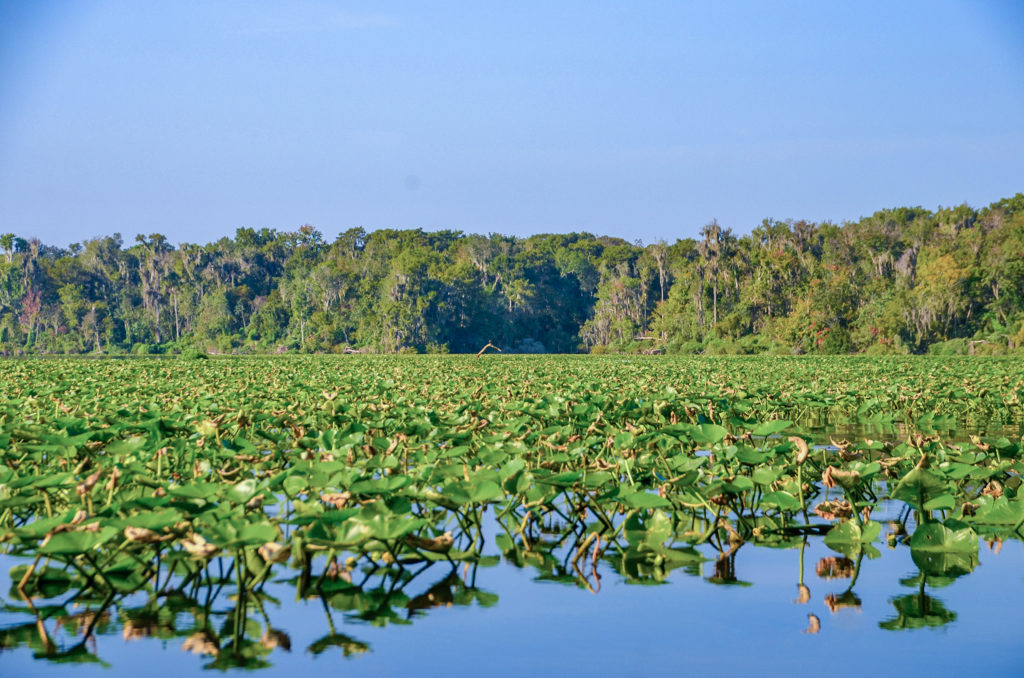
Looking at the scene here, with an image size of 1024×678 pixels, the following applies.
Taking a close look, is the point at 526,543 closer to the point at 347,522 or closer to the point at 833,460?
the point at 347,522

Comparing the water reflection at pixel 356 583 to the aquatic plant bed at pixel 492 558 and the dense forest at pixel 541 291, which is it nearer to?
the aquatic plant bed at pixel 492 558

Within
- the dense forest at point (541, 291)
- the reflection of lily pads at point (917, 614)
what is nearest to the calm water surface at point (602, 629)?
the reflection of lily pads at point (917, 614)

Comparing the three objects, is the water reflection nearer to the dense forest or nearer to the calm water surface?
the calm water surface

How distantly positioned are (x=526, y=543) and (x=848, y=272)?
4437 cm

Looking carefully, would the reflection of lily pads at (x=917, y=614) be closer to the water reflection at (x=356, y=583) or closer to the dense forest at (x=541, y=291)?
the water reflection at (x=356, y=583)

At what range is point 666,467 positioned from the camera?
465 cm


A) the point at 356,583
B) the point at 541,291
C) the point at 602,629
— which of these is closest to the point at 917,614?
the point at 602,629

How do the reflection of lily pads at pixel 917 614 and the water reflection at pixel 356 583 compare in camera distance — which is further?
the reflection of lily pads at pixel 917 614

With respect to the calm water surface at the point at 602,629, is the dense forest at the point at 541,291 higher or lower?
higher

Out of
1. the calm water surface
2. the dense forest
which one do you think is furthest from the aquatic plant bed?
the dense forest

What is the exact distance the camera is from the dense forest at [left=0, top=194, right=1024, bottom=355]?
40094 millimetres

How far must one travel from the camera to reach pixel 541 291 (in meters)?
70.4

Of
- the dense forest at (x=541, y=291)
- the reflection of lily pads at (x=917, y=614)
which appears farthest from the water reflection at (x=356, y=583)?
the dense forest at (x=541, y=291)

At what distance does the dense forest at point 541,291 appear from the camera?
40.1 m
